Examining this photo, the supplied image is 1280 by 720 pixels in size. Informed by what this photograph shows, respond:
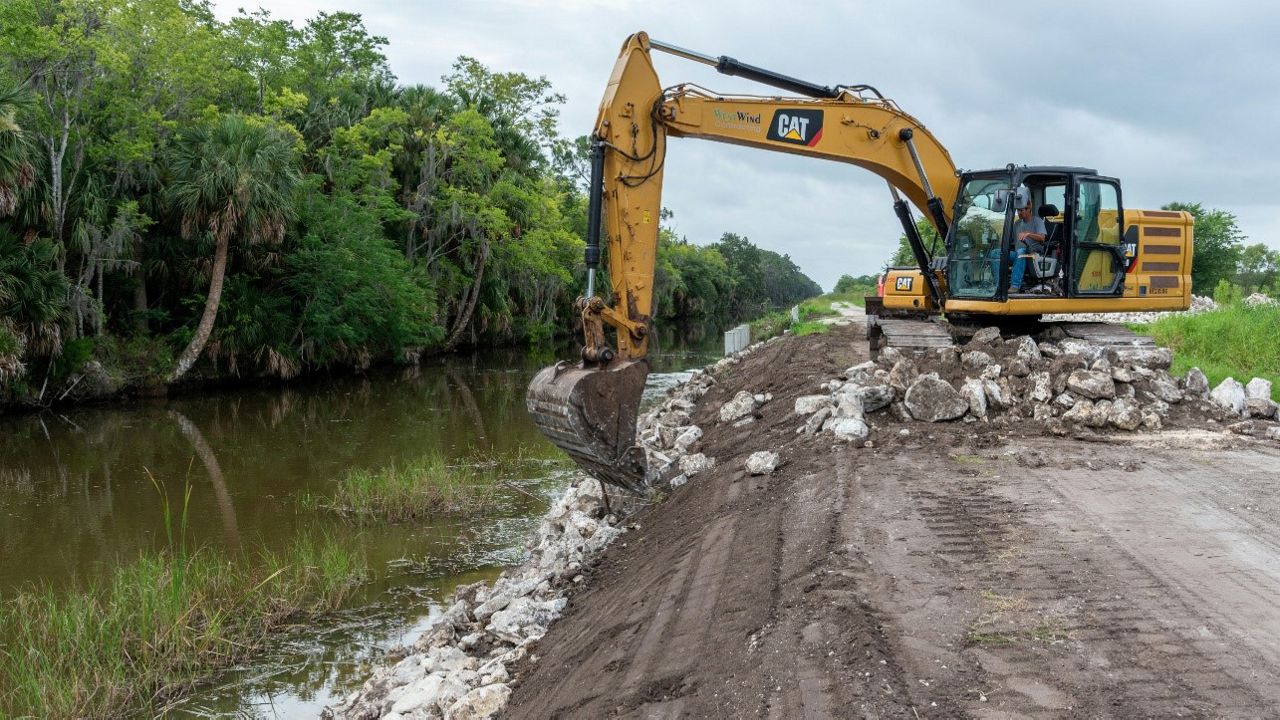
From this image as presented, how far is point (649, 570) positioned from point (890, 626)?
2.65 meters

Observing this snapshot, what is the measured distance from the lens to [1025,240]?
11273mm

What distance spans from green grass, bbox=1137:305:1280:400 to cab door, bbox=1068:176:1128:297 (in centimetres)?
167

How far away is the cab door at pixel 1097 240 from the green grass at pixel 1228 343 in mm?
1666

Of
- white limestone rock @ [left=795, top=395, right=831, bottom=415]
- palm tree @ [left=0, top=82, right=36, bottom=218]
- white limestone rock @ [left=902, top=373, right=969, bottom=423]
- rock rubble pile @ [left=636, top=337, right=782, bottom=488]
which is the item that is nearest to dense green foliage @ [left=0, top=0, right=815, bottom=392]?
palm tree @ [left=0, top=82, right=36, bottom=218]

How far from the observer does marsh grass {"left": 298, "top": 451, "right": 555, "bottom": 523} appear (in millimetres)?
11469

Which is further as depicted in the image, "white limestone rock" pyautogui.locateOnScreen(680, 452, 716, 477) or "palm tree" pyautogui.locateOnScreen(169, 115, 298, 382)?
"palm tree" pyautogui.locateOnScreen(169, 115, 298, 382)

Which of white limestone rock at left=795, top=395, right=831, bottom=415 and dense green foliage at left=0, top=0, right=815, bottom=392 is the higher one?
dense green foliage at left=0, top=0, right=815, bottom=392

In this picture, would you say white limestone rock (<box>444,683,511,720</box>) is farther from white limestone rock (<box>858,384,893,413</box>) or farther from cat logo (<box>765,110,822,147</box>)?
cat logo (<box>765,110,822,147</box>)

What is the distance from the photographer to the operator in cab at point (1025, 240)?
36.9 ft

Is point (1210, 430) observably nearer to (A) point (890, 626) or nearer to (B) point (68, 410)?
(A) point (890, 626)

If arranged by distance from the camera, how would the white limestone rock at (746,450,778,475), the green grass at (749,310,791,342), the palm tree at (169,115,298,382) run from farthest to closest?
the green grass at (749,310,791,342), the palm tree at (169,115,298,382), the white limestone rock at (746,450,778,475)

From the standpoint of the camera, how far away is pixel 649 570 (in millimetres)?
6863

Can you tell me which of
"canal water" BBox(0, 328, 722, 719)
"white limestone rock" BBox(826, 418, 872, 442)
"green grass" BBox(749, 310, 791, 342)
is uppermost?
"green grass" BBox(749, 310, 791, 342)

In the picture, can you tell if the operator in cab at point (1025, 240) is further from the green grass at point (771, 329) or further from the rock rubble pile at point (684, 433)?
the green grass at point (771, 329)
